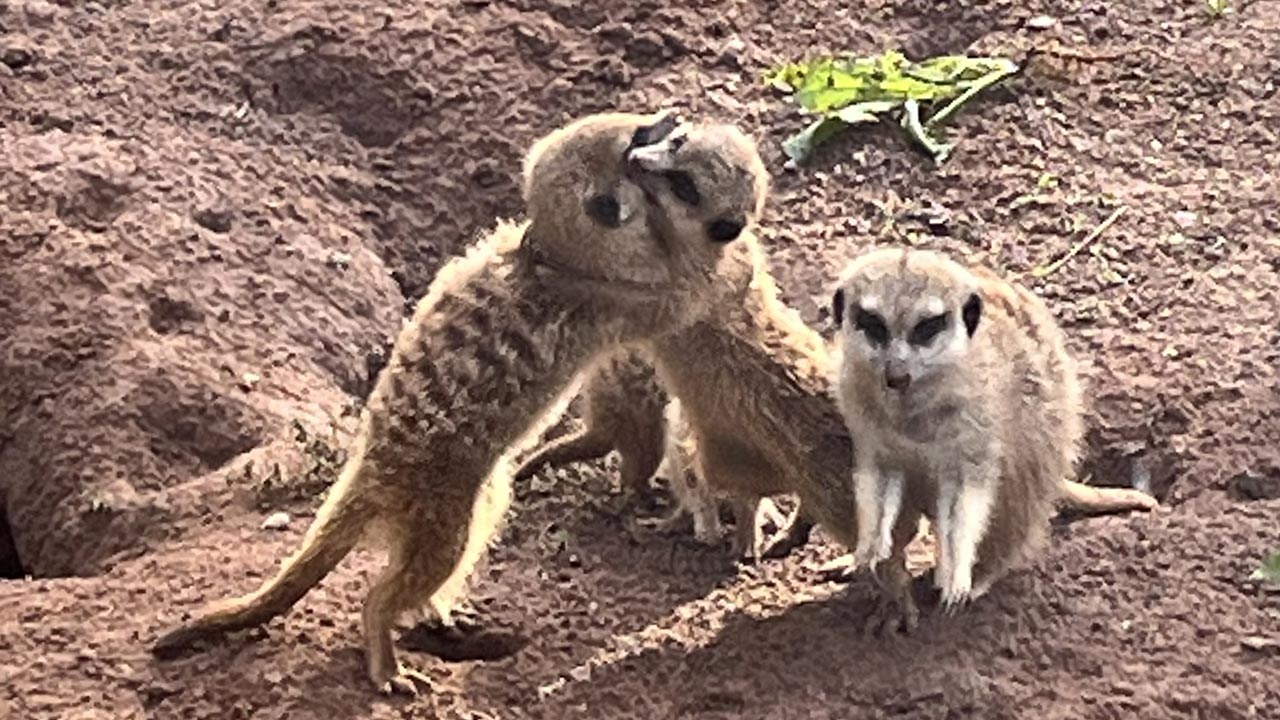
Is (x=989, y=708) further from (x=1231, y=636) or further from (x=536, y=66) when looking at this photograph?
(x=536, y=66)

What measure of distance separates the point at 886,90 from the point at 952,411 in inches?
66.5

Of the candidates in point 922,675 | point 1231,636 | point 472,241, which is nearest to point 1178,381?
point 1231,636

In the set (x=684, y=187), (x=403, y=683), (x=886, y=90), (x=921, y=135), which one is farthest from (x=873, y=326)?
(x=886, y=90)

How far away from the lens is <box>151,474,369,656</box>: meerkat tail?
10.9 feet

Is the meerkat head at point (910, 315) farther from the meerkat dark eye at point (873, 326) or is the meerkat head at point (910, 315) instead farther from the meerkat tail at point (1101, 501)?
the meerkat tail at point (1101, 501)

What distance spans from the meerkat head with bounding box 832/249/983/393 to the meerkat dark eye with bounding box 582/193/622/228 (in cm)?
41

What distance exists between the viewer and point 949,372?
10.4ft

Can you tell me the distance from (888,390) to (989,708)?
0.51 m

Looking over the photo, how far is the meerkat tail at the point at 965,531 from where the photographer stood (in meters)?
3.18

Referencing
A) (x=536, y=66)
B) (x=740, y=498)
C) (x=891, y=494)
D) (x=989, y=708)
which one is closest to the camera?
(x=989, y=708)

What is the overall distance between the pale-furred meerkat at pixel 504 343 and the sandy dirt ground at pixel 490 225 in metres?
0.14

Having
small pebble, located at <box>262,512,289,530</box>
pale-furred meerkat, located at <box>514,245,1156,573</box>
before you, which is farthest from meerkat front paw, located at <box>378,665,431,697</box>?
pale-furred meerkat, located at <box>514,245,1156,573</box>

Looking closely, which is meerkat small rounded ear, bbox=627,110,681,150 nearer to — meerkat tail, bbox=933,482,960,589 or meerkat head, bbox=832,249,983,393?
meerkat head, bbox=832,249,983,393

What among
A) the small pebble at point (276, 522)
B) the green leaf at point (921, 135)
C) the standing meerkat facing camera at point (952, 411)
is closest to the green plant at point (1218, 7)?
the green leaf at point (921, 135)
